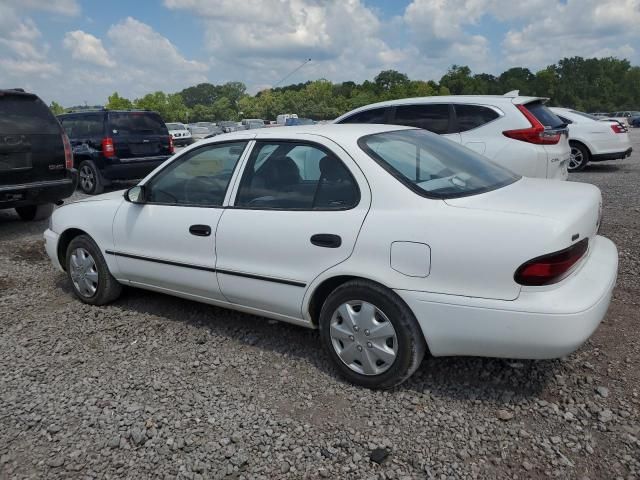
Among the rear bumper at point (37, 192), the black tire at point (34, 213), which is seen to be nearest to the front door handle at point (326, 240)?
the rear bumper at point (37, 192)

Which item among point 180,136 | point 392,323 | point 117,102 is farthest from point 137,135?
point 117,102

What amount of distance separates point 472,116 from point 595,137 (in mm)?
6328

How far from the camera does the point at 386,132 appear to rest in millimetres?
3592

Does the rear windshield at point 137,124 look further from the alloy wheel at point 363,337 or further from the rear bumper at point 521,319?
the rear bumper at point 521,319

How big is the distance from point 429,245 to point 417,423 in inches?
37.7

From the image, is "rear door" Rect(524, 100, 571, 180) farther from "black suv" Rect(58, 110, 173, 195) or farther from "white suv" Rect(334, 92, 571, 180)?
"black suv" Rect(58, 110, 173, 195)

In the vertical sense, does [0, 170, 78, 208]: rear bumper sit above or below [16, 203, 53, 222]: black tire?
above

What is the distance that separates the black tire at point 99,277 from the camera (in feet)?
14.6

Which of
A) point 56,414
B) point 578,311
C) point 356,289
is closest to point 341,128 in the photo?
point 356,289

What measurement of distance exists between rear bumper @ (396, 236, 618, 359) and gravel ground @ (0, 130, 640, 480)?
0.42 metres

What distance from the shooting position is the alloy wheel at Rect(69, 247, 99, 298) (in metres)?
4.53

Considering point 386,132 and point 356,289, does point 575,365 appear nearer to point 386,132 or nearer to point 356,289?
point 356,289

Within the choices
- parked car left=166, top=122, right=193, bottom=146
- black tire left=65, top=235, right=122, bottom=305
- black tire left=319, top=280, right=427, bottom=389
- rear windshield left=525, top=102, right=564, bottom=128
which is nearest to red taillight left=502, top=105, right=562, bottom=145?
rear windshield left=525, top=102, right=564, bottom=128

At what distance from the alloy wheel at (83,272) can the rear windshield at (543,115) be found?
18.7 ft
